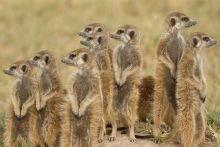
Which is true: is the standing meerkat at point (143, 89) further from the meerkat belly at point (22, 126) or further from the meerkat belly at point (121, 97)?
the meerkat belly at point (22, 126)

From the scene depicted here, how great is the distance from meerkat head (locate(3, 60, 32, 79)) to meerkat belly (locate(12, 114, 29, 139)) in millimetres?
414

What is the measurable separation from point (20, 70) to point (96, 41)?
845 millimetres

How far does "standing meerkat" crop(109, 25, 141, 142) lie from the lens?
7758 mm

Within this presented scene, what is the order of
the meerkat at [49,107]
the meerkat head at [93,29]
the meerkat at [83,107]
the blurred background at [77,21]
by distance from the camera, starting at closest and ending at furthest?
the meerkat at [83,107] → the meerkat at [49,107] → the meerkat head at [93,29] → the blurred background at [77,21]

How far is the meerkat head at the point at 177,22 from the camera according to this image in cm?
809

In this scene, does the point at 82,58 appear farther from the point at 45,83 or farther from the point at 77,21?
the point at 77,21

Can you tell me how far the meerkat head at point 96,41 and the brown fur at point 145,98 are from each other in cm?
60

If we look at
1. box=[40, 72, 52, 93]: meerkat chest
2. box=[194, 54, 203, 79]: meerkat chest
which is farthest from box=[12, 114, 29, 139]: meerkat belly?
box=[194, 54, 203, 79]: meerkat chest

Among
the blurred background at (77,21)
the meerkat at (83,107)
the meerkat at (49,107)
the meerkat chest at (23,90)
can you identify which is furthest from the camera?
the blurred background at (77,21)

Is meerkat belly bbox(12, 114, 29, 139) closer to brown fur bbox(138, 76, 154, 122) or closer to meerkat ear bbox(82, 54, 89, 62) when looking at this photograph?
meerkat ear bbox(82, 54, 89, 62)

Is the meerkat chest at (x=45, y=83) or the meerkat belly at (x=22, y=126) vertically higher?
the meerkat chest at (x=45, y=83)

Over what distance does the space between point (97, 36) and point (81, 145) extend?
124cm

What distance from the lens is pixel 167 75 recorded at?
7.84 m

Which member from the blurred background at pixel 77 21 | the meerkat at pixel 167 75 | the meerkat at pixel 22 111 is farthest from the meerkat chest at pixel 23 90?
the blurred background at pixel 77 21
